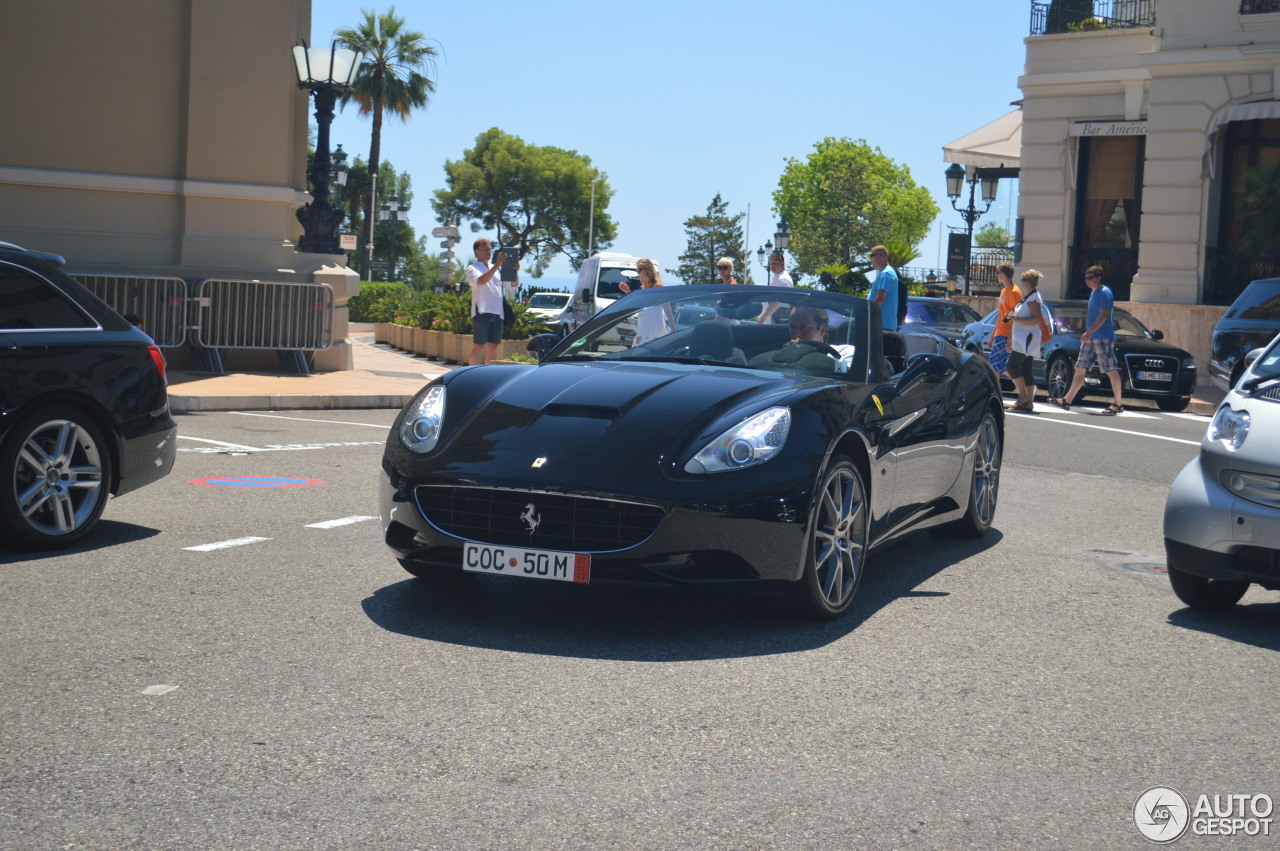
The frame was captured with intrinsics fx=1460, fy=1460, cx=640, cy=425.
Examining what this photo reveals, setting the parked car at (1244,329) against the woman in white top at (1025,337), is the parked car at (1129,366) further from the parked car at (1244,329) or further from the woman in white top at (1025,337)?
the woman in white top at (1025,337)

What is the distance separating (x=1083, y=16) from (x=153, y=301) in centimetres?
2140

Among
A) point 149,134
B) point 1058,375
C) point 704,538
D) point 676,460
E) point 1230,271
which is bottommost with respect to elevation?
point 704,538

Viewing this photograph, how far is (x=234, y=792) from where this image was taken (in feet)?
11.6

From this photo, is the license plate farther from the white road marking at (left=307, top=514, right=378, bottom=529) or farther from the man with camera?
the man with camera

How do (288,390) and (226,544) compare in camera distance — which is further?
(288,390)

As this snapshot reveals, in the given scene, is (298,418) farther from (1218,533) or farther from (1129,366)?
(1129,366)

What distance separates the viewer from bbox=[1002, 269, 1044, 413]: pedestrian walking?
1761cm

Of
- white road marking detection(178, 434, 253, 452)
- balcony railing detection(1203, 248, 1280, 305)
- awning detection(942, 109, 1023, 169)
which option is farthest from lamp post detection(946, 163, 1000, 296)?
white road marking detection(178, 434, 253, 452)

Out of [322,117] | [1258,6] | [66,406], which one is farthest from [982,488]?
[1258,6]

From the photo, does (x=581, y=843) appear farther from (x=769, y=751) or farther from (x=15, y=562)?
(x=15, y=562)

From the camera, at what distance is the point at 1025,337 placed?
17703 mm

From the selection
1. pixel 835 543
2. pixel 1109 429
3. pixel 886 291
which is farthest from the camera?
pixel 1109 429

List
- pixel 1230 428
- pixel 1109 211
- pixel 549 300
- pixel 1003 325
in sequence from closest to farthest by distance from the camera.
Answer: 1. pixel 1230 428
2. pixel 1003 325
3. pixel 1109 211
4. pixel 549 300

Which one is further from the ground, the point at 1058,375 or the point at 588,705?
the point at 1058,375
